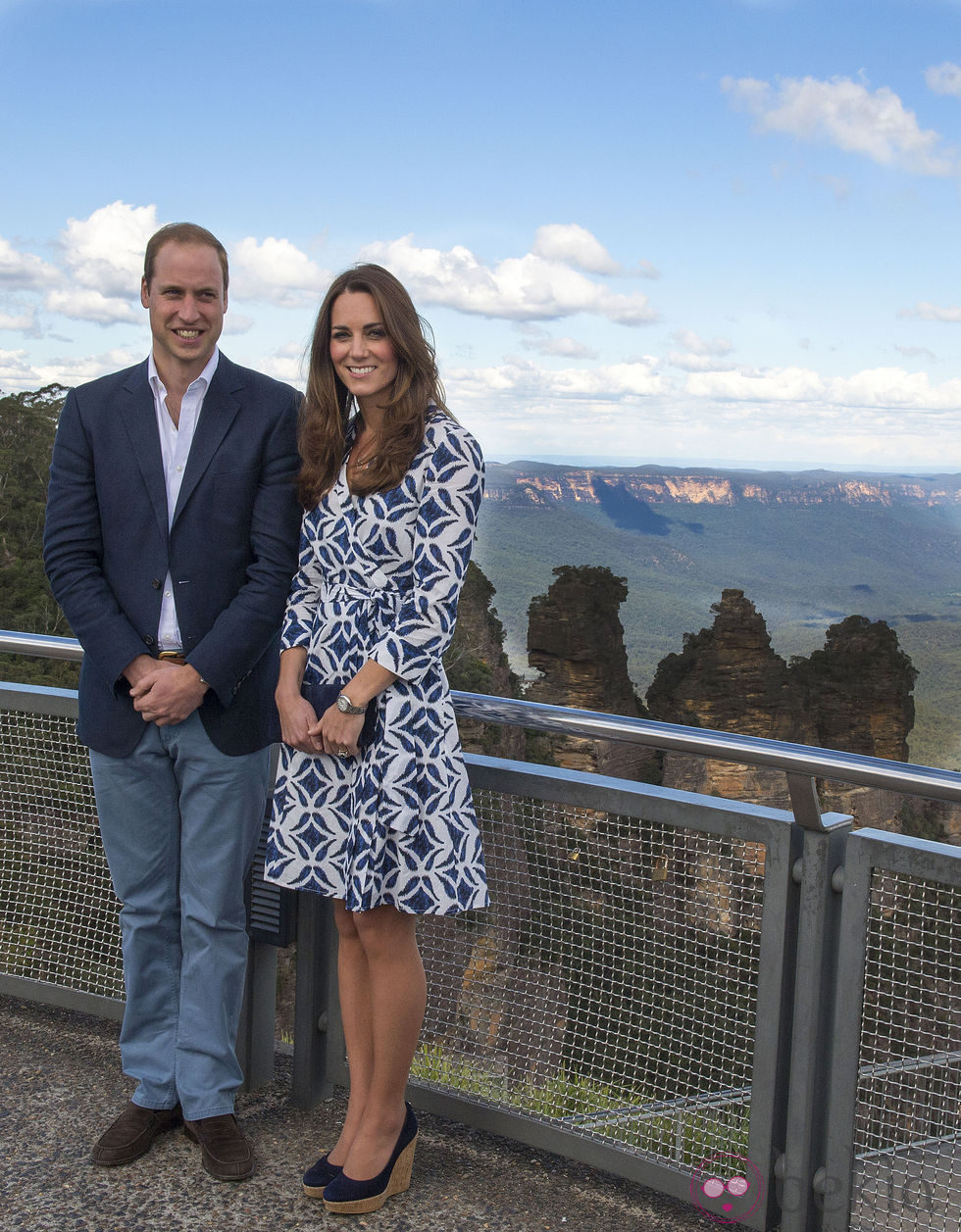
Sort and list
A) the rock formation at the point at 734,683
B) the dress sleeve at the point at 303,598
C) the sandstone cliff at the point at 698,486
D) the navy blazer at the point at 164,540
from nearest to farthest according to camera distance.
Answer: the dress sleeve at the point at 303,598, the navy blazer at the point at 164,540, the rock formation at the point at 734,683, the sandstone cliff at the point at 698,486

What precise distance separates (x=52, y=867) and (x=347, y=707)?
160cm

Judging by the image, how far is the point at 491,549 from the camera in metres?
94.6

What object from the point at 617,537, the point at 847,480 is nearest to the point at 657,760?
the point at 617,537

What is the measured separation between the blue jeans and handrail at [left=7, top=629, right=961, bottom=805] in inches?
23.1

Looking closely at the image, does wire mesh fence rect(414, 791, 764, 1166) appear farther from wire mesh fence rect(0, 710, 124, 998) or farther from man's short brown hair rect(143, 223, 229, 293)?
man's short brown hair rect(143, 223, 229, 293)

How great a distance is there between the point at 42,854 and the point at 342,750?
155 cm

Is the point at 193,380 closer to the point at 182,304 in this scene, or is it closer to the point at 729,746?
the point at 182,304

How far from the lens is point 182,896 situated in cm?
279

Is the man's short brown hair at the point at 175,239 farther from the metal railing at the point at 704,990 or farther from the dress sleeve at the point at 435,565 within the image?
the metal railing at the point at 704,990

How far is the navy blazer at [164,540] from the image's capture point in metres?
2.69

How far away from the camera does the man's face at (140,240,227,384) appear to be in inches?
106

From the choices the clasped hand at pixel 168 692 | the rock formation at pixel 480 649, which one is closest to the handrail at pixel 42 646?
the clasped hand at pixel 168 692

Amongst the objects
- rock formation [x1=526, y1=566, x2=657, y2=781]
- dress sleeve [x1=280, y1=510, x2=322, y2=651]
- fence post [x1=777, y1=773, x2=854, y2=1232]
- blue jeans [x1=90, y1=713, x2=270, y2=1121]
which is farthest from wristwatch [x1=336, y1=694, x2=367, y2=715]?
rock formation [x1=526, y1=566, x2=657, y2=781]

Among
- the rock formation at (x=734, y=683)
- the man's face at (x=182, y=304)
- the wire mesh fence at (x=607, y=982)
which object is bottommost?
the rock formation at (x=734, y=683)
